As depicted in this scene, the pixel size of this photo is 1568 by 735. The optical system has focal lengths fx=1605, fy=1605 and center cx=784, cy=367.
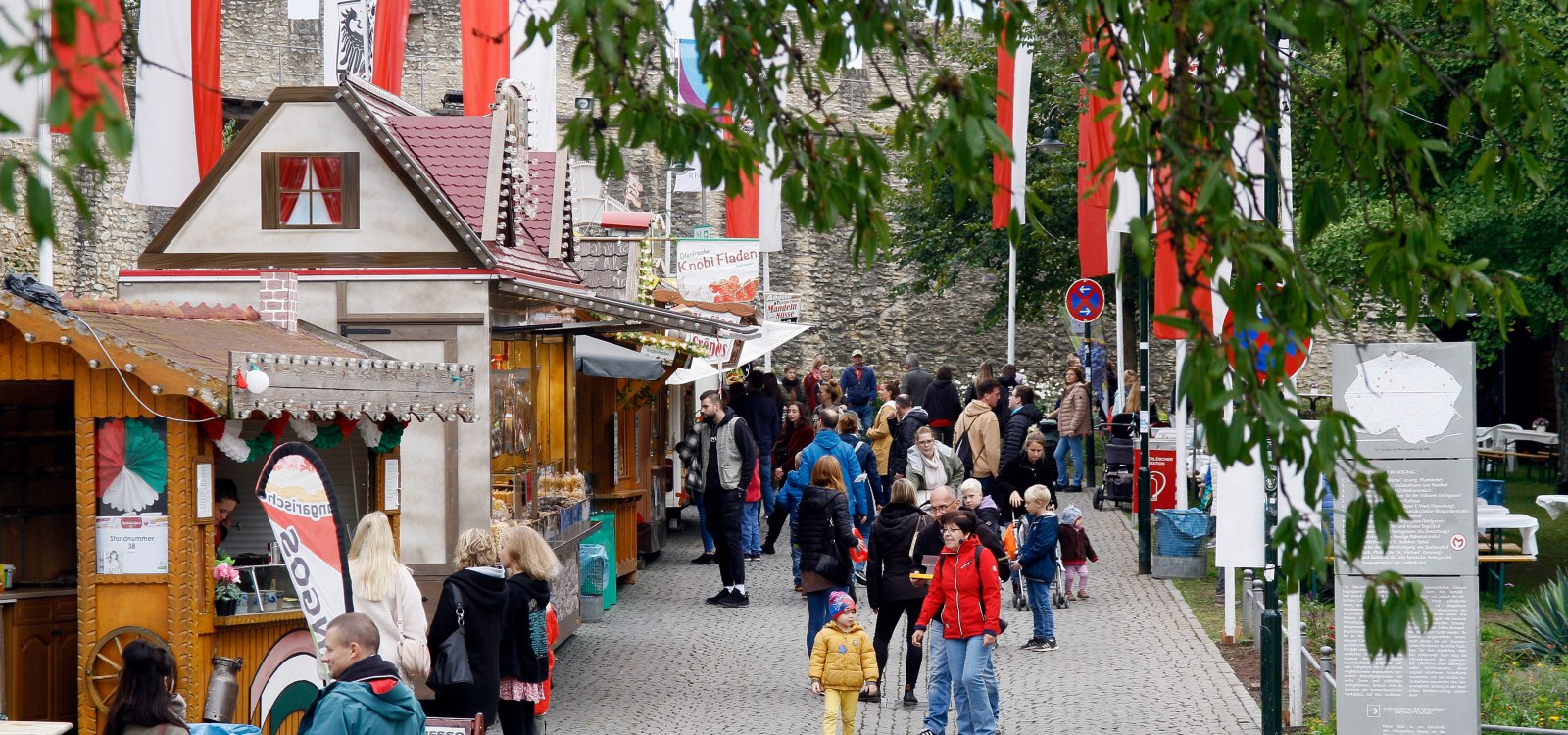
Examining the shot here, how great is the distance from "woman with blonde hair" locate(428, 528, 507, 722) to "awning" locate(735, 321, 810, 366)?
12932 millimetres

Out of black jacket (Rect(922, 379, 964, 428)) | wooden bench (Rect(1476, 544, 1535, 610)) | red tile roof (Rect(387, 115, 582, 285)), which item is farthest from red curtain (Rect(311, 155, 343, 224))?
black jacket (Rect(922, 379, 964, 428))

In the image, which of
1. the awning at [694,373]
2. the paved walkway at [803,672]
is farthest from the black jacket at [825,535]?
the awning at [694,373]

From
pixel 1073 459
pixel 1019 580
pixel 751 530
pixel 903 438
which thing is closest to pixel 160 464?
pixel 1019 580

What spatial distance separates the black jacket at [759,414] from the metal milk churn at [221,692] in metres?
10.9

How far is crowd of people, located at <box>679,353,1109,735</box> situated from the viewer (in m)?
9.33

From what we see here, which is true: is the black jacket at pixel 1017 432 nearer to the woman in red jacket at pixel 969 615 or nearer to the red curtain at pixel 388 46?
the red curtain at pixel 388 46

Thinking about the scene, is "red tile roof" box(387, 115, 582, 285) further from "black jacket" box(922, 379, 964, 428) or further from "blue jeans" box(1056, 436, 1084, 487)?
"blue jeans" box(1056, 436, 1084, 487)

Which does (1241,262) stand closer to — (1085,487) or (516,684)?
(516,684)

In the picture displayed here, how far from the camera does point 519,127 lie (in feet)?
41.4

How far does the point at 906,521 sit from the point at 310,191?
193 inches

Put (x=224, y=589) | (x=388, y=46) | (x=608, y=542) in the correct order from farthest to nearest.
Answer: (x=388, y=46)
(x=608, y=542)
(x=224, y=589)

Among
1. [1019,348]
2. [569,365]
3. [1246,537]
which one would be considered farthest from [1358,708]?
[1019,348]

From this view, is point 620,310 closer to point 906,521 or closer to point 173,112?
point 906,521

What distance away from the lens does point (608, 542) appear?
1427cm
